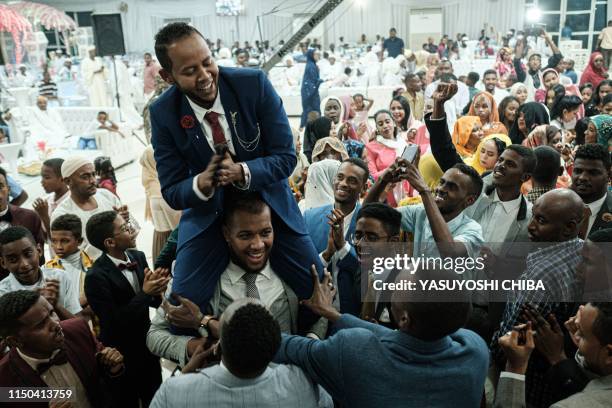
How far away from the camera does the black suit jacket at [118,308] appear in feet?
8.02

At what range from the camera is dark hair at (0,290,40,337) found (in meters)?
1.93

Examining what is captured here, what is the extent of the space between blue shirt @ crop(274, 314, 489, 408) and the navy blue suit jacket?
63 cm

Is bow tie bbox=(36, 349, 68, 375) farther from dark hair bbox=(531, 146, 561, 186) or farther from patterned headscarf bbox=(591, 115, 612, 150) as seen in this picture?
patterned headscarf bbox=(591, 115, 612, 150)

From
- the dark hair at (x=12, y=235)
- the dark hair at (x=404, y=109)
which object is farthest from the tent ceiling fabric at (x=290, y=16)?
the dark hair at (x=12, y=235)

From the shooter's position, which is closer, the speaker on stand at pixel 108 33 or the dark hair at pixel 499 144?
the dark hair at pixel 499 144

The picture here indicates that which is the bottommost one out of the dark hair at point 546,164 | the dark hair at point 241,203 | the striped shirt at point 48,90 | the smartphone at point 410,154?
the dark hair at point 546,164

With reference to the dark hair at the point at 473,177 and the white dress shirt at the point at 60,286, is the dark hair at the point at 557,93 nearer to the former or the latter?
the dark hair at the point at 473,177

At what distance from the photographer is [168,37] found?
6.01 feet

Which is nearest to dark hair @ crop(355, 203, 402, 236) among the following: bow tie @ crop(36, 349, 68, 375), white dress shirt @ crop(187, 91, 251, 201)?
white dress shirt @ crop(187, 91, 251, 201)

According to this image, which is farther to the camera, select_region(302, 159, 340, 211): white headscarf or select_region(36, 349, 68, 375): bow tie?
select_region(302, 159, 340, 211): white headscarf

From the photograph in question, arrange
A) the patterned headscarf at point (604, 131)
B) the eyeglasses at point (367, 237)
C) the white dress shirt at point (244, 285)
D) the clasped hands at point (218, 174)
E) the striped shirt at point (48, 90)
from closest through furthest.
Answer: the clasped hands at point (218, 174), the white dress shirt at point (244, 285), the eyeglasses at point (367, 237), the patterned headscarf at point (604, 131), the striped shirt at point (48, 90)

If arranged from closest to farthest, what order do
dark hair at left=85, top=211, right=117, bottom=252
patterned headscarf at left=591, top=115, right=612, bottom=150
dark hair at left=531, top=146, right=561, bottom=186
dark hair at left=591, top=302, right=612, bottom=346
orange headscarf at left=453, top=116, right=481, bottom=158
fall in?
1. dark hair at left=591, top=302, right=612, bottom=346
2. dark hair at left=85, top=211, right=117, bottom=252
3. dark hair at left=531, top=146, right=561, bottom=186
4. patterned headscarf at left=591, top=115, right=612, bottom=150
5. orange headscarf at left=453, top=116, right=481, bottom=158

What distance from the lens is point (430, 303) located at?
155 centimetres

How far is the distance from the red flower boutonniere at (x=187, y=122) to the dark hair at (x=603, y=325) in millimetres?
1449
